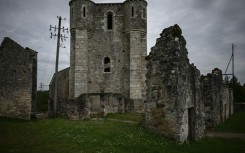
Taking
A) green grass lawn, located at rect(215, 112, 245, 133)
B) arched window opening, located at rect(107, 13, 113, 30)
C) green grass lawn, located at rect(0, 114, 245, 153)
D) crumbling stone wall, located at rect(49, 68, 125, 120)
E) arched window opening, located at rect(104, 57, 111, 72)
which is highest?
arched window opening, located at rect(107, 13, 113, 30)

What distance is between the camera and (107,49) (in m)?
32.4

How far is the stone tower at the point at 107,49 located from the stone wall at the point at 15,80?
11.3m

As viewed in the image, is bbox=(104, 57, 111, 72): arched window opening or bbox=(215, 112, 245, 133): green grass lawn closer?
bbox=(215, 112, 245, 133): green grass lawn

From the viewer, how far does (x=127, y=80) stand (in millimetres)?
31734

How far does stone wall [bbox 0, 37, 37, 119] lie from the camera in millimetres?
19188

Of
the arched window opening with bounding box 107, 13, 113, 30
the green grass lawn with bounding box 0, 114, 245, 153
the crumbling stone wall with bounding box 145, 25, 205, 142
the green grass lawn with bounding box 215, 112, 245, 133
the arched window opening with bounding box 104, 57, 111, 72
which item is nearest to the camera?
the green grass lawn with bounding box 0, 114, 245, 153

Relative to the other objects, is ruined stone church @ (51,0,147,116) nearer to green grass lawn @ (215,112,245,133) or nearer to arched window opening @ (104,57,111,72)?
arched window opening @ (104,57,111,72)

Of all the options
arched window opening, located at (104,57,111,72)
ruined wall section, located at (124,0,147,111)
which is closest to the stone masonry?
ruined wall section, located at (124,0,147,111)

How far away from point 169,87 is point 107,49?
2203 cm

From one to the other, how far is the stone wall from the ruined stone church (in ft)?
37.3

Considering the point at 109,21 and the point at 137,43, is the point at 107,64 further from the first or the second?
the point at 109,21

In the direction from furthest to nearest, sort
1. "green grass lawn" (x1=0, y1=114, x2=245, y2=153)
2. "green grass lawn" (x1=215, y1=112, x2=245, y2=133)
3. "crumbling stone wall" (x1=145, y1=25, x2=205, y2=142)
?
"green grass lawn" (x1=215, y1=112, x2=245, y2=133) → "crumbling stone wall" (x1=145, y1=25, x2=205, y2=142) → "green grass lawn" (x1=0, y1=114, x2=245, y2=153)

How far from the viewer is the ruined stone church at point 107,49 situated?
31.3m

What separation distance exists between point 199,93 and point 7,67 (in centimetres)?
1340
